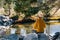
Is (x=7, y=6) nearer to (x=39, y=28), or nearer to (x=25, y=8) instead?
(x=25, y=8)

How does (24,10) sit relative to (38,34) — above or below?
below

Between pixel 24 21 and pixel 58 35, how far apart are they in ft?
54.1

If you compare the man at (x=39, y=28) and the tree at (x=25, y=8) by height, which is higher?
the man at (x=39, y=28)

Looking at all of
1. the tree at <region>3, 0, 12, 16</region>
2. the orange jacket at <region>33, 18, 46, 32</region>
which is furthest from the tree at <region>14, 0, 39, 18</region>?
the orange jacket at <region>33, 18, 46, 32</region>

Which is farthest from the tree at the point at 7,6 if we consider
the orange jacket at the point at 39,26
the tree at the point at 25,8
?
the orange jacket at the point at 39,26

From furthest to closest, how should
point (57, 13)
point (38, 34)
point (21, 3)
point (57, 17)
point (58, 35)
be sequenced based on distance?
point (57, 13), point (57, 17), point (21, 3), point (58, 35), point (38, 34)

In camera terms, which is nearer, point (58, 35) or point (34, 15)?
point (58, 35)

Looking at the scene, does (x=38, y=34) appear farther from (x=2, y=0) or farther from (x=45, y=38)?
(x=2, y=0)

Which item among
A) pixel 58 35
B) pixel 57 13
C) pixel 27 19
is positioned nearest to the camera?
pixel 58 35

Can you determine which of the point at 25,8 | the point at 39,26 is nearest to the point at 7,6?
the point at 25,8

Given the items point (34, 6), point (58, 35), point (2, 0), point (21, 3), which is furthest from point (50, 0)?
point (58, 35)

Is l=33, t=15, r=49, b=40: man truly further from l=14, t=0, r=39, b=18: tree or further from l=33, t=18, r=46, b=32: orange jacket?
l=14, t=0, r=39, b=18: tree

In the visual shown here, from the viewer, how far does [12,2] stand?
28391 mm

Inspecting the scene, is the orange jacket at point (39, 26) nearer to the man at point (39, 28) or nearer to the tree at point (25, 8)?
the man at point (39, 28)
